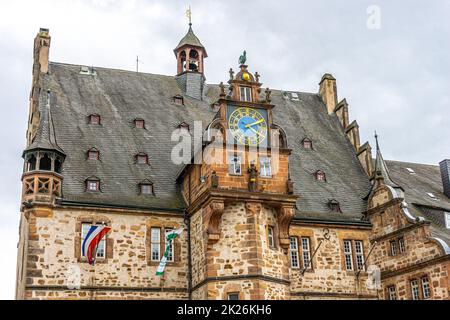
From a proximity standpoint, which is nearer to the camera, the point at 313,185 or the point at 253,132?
the point at 253,132

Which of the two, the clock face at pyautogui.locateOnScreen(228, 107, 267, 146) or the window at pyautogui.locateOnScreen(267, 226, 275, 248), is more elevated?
the clock face at pyautogui.locateOnScreen(228, 107, 267, 146)

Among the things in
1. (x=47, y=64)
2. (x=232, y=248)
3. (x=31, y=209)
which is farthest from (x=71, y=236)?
(x=47, y=64)

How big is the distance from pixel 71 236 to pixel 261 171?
8.15m

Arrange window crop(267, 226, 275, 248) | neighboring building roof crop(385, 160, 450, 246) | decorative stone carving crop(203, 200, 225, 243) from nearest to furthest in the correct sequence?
decorative stone carving crop(203, 200, 225, 243), window crop(267, 226, 275, 248), neighboring building roof crop(385, 160, 450, 246)

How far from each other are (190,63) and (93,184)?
42.6ft

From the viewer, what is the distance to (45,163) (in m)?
31.2

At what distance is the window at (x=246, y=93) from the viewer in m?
32.5

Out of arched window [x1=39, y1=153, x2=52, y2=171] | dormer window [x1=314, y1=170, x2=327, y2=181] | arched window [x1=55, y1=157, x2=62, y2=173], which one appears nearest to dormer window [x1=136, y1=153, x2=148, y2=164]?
arched window [x1=55, y1=157, x2=62, y2=173]

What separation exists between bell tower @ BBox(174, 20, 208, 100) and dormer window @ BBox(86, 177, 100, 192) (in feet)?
35.1

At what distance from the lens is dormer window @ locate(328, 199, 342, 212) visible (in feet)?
117

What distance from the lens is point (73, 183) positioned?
31.9m

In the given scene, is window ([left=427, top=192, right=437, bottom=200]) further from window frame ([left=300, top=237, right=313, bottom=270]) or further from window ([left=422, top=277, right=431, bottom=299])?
window frame ([left=300, top=237, right=313, bottom=270])

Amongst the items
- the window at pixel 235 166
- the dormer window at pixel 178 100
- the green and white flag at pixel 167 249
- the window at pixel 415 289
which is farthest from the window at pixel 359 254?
the dormer window at pixel 178 100

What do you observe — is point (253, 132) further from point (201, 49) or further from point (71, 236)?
point (201, 49)
